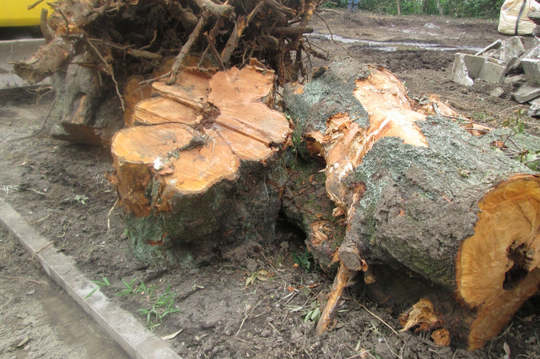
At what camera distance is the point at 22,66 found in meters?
2.57

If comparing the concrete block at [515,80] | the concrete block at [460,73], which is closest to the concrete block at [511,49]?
the concrete block at [515,80]

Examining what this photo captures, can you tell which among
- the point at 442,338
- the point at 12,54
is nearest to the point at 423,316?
the point at 442,338

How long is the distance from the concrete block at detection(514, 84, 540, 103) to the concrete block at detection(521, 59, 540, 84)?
9 centimetres

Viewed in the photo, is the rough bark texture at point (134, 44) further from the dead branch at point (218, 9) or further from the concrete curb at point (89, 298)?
the concrete curb at point (89, 298)

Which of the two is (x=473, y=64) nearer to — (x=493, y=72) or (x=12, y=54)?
(x=493, y=72)

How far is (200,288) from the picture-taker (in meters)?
2.47

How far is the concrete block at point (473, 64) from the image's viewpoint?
727 centimetres

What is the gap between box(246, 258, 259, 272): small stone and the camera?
263 centimetres

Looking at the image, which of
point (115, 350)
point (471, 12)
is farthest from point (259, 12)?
point (471, 12)

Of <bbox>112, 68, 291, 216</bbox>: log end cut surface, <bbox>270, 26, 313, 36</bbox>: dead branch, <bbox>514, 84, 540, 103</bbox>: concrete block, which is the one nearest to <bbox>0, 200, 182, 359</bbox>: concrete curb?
<bbox>112, 68, 291, 216</bbox>: log end cut surface

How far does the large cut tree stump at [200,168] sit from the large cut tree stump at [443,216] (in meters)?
0.52

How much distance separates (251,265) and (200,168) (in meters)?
0.83

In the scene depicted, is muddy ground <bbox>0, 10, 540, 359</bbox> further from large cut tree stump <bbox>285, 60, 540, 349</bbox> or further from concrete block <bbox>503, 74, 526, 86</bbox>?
concrete block <bbox>503, 74, 526, 86</bbox>

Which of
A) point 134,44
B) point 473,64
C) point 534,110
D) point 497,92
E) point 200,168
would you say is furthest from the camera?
point 473,64
